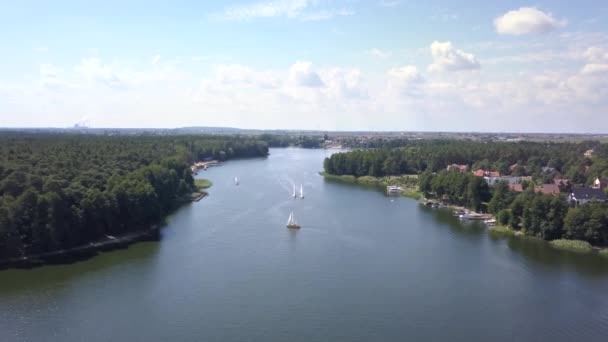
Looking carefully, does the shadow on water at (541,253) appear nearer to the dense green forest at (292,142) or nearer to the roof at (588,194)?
the roof at (588,194)

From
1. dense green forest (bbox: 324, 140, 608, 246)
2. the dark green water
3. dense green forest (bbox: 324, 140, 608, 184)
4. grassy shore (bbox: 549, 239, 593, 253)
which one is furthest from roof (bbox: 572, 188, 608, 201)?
dense green forest (bbox: 324, 140, 608, 184)

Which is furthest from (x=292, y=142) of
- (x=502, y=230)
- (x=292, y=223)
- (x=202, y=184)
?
(x=502, y=230)

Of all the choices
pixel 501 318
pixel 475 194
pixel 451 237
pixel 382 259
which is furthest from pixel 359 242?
pixel 475 194

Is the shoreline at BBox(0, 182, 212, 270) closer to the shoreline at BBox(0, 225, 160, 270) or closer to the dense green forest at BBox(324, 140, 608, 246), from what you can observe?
the shoreline at BBox(0, 225, 160, 270)

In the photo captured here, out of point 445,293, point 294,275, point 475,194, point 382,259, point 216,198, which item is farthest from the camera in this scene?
point 216,198

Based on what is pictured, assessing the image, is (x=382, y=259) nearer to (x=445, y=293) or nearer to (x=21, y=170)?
(x=445, y=293)
